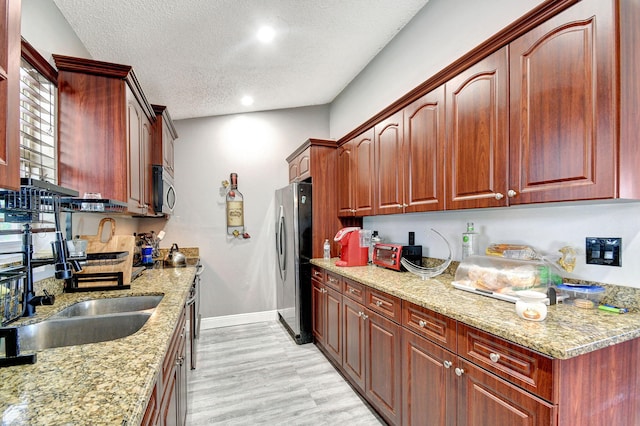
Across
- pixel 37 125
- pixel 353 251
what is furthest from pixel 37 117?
pixel 353 251

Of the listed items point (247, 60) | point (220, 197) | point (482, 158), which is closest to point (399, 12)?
point (247, 60)

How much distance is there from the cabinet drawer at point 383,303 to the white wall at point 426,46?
1799 millimetres

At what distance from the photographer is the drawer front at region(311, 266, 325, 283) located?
9.87 feet

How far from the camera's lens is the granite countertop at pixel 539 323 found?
101 centimetres

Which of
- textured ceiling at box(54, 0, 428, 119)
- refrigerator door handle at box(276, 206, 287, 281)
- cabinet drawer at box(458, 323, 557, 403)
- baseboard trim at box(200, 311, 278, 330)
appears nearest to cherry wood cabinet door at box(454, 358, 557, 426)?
cabinet drawer at box(458, 323, 557, 403)

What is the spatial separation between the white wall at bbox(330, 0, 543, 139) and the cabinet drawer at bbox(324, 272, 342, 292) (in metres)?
1.79

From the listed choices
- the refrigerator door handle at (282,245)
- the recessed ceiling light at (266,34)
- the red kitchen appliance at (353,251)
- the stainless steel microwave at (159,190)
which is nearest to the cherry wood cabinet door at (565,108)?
the red kitchen appliance at (353,251)

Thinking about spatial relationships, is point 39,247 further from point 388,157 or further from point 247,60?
point 388,157

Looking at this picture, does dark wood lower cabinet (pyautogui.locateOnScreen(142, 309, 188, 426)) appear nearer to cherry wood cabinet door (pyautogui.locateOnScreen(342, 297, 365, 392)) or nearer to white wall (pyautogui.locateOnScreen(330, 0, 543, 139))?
cherry wood cabinet door (pyautogui.locateOnScreen(342, 297, 365, 392))

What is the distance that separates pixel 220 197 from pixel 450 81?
10.0 feet

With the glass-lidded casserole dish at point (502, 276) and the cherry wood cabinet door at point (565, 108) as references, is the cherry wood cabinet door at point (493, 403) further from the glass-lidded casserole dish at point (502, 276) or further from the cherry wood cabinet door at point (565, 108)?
the cherry wood cabinet door at point (565, 108)

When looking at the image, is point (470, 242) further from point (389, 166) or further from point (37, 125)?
point (37, 125)

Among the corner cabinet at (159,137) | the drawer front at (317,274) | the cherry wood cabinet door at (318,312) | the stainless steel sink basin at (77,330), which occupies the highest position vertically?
the corner cabinet at (159,137)

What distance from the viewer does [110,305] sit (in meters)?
1.74
